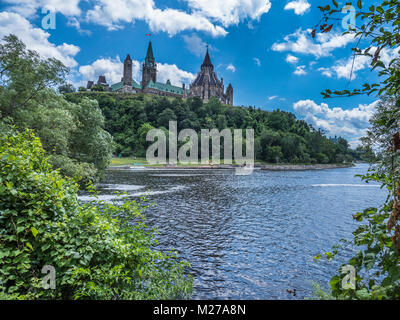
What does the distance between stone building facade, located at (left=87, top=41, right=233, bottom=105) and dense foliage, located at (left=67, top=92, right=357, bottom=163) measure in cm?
2208

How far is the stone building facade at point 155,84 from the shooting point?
7112 inches

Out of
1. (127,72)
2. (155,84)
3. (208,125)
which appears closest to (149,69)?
(155,84)

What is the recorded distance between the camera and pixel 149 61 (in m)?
188

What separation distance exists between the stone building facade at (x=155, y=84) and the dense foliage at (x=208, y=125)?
22.1m

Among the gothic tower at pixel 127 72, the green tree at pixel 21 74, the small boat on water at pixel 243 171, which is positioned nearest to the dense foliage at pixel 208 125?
the gothic tower at pixel 127 72

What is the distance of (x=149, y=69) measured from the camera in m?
187

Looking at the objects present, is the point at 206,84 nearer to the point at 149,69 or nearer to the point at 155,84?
the point at 155,84

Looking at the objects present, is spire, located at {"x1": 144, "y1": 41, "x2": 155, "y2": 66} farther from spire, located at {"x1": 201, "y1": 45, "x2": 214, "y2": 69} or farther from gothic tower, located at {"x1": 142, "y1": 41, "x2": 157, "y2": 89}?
spire, located at {"x1": 201, "y1": 45, "x2": 214, "y2": 69}

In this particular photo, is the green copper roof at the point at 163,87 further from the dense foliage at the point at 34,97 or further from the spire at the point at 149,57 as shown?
the dense foliage at the point at 34,97

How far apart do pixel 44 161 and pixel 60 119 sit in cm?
1614

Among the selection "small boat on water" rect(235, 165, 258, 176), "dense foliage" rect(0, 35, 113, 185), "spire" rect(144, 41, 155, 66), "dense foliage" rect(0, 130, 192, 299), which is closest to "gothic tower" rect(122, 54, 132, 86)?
Answer: "spire" rect(144, 41, 155, 66)

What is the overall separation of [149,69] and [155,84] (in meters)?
12.4
